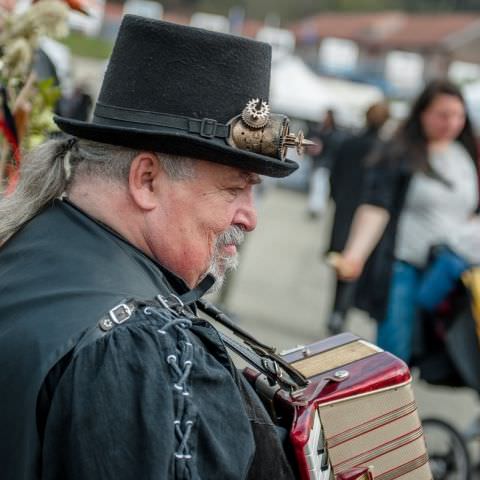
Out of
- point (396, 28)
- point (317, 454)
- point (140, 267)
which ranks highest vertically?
point (396, 28)

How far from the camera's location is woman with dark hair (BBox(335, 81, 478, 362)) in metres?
4.84

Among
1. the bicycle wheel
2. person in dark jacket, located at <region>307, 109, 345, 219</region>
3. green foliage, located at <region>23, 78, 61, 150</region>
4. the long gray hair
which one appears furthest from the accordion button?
person in dark jacket, located at <region>307, 109, 345, 219</region>

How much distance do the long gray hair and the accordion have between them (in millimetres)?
483

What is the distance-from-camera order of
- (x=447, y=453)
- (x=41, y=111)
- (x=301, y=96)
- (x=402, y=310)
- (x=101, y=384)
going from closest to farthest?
(x=101, y=384), (x=41, y=111), (x=447, y=453), (x=402, y=310), (x=301, y=96)

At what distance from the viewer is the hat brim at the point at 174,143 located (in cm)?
175

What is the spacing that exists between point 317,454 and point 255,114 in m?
0.63

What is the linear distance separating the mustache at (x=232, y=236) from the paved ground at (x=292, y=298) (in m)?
3.81

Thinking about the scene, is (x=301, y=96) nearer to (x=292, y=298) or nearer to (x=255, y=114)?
(x=292, y=298)

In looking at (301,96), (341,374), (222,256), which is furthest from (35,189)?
(301,96)

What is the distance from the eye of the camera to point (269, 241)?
13703 millimetres

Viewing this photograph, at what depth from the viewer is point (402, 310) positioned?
4855 millimetres

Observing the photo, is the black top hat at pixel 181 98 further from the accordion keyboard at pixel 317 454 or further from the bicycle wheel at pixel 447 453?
the bicycle wheel at pixel 447 453

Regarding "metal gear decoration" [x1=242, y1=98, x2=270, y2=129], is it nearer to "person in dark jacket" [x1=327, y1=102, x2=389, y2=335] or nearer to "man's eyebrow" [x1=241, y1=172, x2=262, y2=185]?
"man's eyebrow" [x1=241, y1=172, x2=262, y2=185]

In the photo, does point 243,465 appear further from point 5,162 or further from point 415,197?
point 415,197
